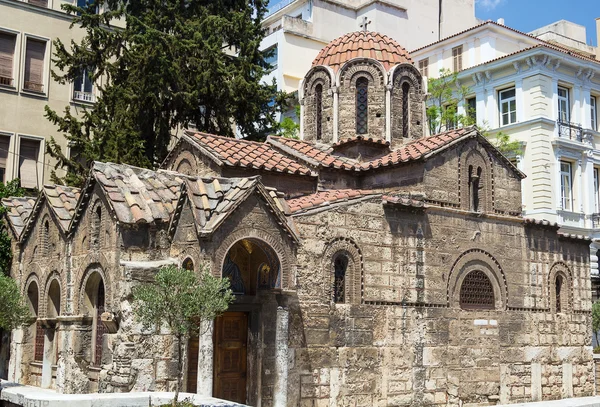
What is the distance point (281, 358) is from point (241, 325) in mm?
1138

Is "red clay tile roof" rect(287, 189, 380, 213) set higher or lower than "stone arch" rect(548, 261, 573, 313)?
higher

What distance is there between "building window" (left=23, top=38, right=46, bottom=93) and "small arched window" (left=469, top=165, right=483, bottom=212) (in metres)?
16.2

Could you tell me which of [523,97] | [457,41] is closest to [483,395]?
[523,97]

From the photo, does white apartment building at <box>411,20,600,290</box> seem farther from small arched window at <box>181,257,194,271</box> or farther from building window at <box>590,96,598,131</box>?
small arched window at <box>181,257,194,271</box>

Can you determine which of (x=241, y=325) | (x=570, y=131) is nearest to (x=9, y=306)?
(x=241, y=325)

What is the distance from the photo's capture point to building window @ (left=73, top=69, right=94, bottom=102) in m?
26.9

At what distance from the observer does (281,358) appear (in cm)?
1281

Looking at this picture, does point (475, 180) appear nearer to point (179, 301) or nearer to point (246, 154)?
point (246, 154)

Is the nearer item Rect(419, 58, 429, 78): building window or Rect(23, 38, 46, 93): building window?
Rect(23, 38, 46, 93): building window

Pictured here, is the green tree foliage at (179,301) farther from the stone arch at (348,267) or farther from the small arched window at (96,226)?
the small arched window at (96,226)

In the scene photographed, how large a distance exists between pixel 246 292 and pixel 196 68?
30.7 feet

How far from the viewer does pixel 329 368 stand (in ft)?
44.9

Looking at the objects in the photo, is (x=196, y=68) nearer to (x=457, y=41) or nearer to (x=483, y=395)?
(x=483, y=395)

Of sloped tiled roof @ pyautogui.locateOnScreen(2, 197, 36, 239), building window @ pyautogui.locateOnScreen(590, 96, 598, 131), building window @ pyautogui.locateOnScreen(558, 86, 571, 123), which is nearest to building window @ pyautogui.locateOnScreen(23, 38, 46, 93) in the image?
sloped tiled roof @ pyautogui.locateOnScreen(2, 197, 36, 239)
